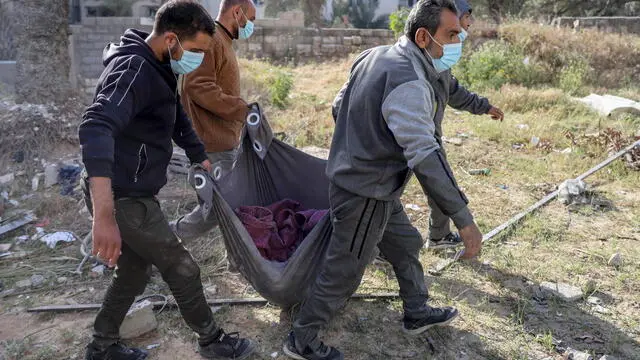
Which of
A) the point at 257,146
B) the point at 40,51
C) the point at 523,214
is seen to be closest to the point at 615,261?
the point at 523,214

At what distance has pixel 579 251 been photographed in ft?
12.3

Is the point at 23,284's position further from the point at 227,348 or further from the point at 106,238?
the point at 106,238

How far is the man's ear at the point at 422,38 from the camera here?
2164 millimetres

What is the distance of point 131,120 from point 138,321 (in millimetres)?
1142

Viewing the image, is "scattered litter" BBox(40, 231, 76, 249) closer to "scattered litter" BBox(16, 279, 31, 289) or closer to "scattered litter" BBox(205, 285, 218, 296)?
"scattered litter" BBox(16, 279, 31, 289)

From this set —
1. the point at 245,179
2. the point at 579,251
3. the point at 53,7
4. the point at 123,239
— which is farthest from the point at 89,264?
the point at 53,7

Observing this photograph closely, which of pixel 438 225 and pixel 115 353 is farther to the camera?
pixel 438 225

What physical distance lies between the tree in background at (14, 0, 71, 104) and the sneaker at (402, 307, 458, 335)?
5.08 meters

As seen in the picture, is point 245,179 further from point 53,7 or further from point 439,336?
point 53,7

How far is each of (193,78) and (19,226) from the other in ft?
6.99

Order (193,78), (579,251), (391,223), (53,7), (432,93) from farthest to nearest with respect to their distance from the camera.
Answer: (53,7)
(579,251)
(193,78)
(391,223)
(432,93)

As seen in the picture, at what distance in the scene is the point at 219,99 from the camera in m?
2.96

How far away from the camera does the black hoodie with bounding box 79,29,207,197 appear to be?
1.77m

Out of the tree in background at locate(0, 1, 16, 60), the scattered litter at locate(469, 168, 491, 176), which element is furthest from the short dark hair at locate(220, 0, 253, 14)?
the tree in background at locate(0, 1, 16, 60)
